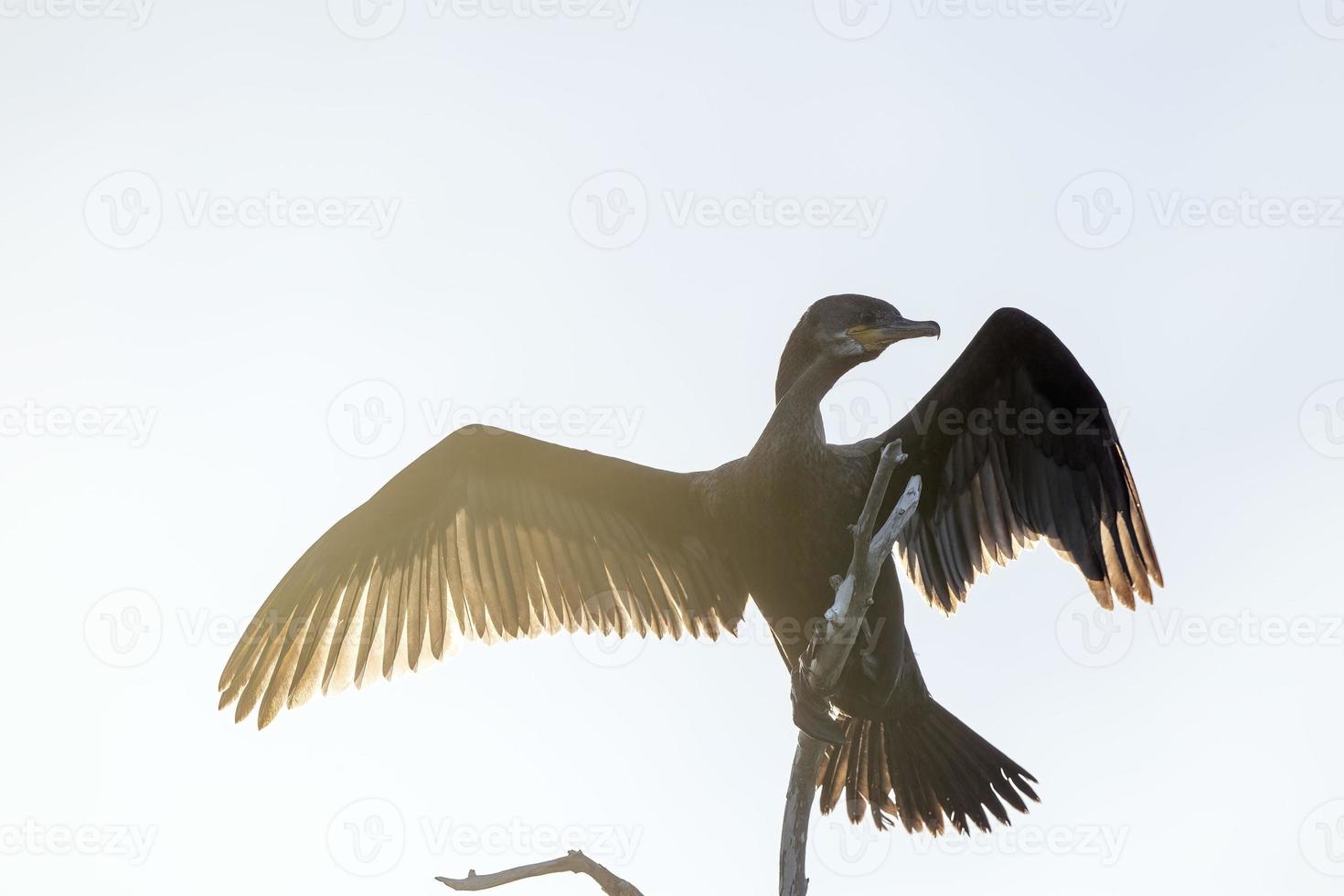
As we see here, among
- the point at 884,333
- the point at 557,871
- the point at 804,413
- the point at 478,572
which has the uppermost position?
the point at 884,333

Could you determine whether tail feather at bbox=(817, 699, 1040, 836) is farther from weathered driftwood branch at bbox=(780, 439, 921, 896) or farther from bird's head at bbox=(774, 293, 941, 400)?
bird's head at bbox=(774, 293, 941, 400)

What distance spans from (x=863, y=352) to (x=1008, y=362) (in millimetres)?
810

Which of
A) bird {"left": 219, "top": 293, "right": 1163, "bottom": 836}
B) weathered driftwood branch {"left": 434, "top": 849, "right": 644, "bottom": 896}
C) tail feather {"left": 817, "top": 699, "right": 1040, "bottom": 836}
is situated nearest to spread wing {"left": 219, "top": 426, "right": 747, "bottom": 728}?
bird {"left": 219, "top": 293, "right": 1163, "bottom": 836}

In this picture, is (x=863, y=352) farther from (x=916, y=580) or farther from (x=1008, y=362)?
(x=916, y=580)

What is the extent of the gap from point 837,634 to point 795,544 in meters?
0.79

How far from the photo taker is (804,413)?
496 centimetres

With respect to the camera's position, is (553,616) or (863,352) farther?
(553,616)

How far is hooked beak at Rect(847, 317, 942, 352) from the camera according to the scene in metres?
4.72

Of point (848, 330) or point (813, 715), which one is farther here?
point (848, 330)

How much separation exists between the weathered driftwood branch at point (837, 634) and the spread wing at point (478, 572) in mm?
1182

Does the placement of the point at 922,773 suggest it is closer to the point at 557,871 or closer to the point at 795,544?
the point at 795,544

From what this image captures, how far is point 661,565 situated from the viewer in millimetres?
5875

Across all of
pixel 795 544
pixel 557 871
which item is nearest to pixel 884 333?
pixel 795 544

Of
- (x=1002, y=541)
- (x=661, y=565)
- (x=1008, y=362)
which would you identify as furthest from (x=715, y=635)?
(x=1008, y=362)
